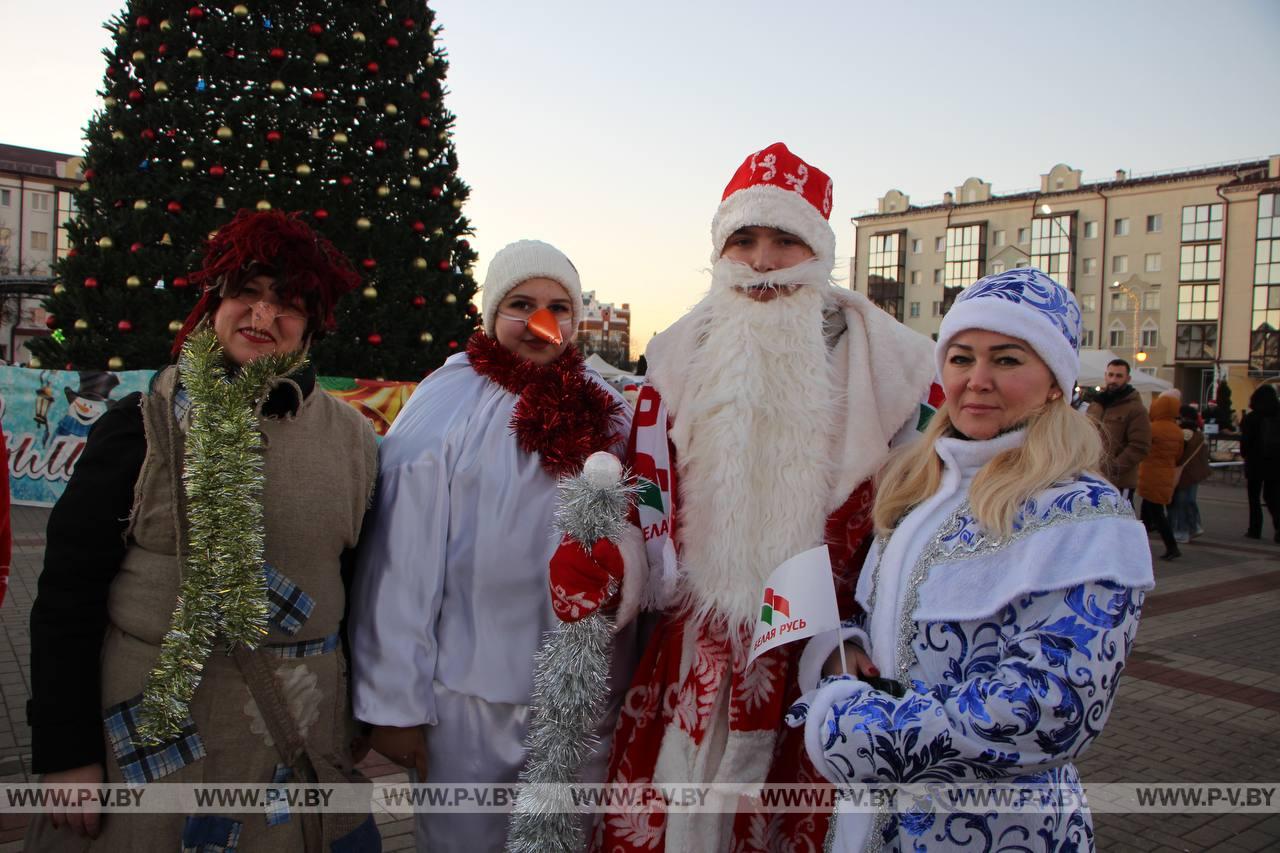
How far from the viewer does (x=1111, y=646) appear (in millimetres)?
1409

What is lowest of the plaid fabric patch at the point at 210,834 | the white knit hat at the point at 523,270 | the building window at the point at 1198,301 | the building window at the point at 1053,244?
the plaid fabric patch at the point at 210,834

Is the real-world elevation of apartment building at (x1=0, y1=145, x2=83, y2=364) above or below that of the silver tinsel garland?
above

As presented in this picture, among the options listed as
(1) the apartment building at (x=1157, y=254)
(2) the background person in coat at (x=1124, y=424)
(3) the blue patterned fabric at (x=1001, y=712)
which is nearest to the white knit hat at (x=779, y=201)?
(3) the blue patterned fabric at (x=1001, y=712)

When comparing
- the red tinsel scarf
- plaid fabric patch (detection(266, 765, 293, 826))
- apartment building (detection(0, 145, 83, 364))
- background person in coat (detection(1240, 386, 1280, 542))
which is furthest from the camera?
apartment building (detection(0, 145, 83, 364))

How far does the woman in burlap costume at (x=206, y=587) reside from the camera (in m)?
1.83

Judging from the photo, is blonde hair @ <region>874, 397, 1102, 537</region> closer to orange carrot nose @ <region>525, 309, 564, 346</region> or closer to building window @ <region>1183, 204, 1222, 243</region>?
orange carrot nose @ <region>525, 309, 564, 346</region>

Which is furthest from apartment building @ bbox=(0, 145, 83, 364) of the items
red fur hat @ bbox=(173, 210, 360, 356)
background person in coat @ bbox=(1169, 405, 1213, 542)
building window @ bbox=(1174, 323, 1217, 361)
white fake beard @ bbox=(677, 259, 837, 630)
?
building window @ bbox=(1174, 323, 1217, 361)

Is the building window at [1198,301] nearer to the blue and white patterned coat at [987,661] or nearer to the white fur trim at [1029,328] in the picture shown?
the white fur trim at [1029,328]

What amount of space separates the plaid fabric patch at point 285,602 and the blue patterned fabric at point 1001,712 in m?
1.26

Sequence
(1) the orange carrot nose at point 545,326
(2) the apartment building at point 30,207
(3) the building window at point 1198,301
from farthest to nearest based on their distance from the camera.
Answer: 1. (2) the apartment building at point 30,207
2. (3) the building window at point 1198,301
3. (1) the orange carrot nose at point 545,326

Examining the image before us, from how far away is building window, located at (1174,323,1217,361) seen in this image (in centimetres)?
4581

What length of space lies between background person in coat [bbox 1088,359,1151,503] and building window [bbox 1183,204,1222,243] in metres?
46.1

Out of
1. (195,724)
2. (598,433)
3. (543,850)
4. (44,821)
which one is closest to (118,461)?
(195,724)

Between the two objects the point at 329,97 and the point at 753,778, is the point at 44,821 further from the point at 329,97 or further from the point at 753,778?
the point at 329,97
